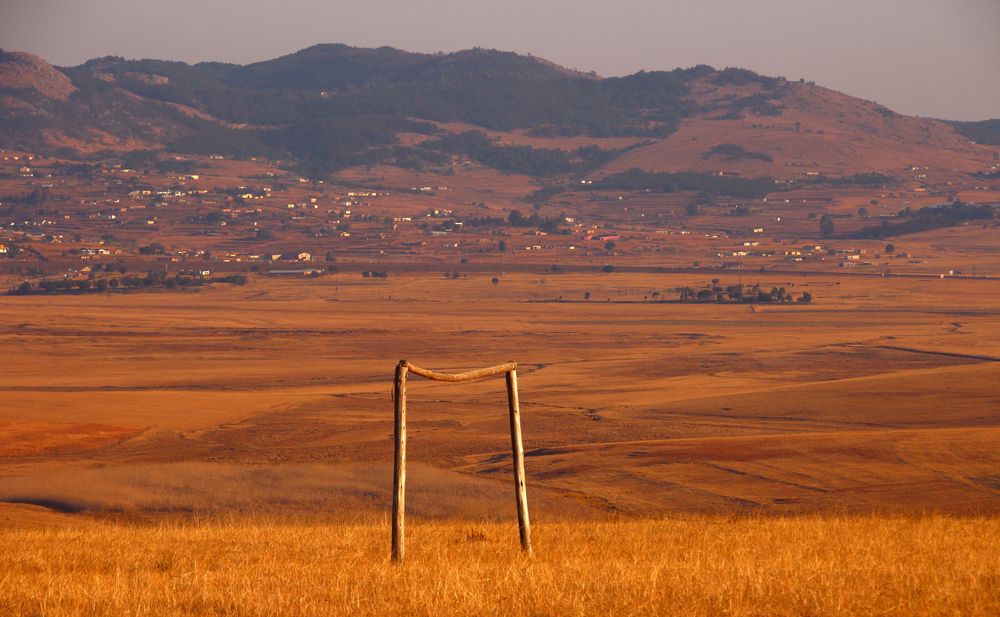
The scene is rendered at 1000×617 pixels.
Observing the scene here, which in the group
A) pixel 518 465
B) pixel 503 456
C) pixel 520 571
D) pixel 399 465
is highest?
pixel 399 465

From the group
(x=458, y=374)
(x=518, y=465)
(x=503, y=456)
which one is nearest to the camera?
(x=458, y=374)

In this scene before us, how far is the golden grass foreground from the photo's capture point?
7.98 meters

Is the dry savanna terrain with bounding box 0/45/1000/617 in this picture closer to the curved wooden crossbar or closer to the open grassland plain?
the open grassland plain

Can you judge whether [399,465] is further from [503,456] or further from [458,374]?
[503,456]

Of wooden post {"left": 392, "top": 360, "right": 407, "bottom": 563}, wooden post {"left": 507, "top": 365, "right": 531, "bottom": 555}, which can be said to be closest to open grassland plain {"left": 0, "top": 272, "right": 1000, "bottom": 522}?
wooden post {"left": 507, "top": 365, "right": 531, "bottom": 555}

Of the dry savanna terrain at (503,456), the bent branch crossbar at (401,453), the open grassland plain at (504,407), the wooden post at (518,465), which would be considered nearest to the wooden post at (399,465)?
the bent branch crossbar at (401,453)

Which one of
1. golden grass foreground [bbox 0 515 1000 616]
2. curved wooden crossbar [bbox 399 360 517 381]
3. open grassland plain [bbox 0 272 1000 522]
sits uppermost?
curved wooden crossbar [bbox 399 360 517 381]

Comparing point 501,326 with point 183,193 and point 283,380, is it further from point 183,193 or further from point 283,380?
point 183,193

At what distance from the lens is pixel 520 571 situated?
9398mm

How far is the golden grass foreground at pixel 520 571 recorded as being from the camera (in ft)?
26.2

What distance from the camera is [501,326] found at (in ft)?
221

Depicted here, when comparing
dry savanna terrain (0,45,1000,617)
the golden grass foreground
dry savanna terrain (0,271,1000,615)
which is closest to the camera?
the golden grass foreground

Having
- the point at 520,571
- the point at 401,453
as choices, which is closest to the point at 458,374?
the point at 401,453

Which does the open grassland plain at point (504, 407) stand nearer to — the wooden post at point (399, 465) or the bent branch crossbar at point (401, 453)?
the bent branch crossbar at point (401, 453)
